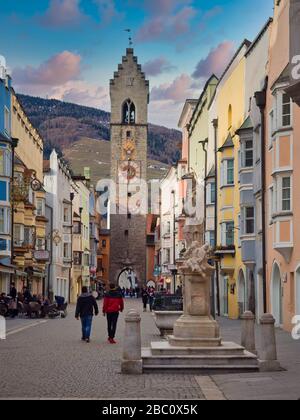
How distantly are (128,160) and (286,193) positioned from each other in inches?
3662

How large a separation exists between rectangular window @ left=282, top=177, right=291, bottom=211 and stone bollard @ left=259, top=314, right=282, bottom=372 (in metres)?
15.7

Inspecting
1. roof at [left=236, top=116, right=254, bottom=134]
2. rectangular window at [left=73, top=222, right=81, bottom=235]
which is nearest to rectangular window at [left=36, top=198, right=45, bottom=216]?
rectangular window at [left=73, top=222, right=81, bottom=235]

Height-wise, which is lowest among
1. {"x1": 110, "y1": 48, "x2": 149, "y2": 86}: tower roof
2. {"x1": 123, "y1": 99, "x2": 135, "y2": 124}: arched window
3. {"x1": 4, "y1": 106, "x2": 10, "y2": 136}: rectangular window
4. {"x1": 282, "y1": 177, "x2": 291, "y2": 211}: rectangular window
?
{"x1": 282, "y1": 177, "x2": 291, "y2": 211}: rectangular window

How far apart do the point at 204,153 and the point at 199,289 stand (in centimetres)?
4739

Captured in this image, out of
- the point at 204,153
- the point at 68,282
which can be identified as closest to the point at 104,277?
the point at 68,282

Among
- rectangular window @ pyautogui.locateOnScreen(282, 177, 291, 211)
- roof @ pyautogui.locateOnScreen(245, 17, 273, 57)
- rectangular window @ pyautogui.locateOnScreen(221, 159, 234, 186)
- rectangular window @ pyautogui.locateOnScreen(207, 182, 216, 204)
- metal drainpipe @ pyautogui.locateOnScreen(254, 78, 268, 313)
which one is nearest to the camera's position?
rectangular window @ pyautogui.locateOnScreen(282, 177, 291, 211)

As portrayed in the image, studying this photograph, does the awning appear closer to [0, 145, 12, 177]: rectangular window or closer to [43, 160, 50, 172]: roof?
[0, 145, 12, 177]: rectangular window

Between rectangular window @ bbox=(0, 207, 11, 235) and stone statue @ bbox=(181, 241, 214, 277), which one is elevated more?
rectangular window @ bbox=(0, 207, 11, 235)

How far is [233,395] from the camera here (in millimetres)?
14578

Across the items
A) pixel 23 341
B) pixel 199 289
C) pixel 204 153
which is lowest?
pixel 23 341

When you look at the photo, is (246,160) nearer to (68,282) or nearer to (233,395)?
(233,395)

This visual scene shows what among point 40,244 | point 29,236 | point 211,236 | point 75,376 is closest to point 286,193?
point 75,376

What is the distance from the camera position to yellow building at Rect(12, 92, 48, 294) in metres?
57.8

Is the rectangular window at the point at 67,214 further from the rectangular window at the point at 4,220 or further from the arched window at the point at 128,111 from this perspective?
the arched window at the point at 128,111
